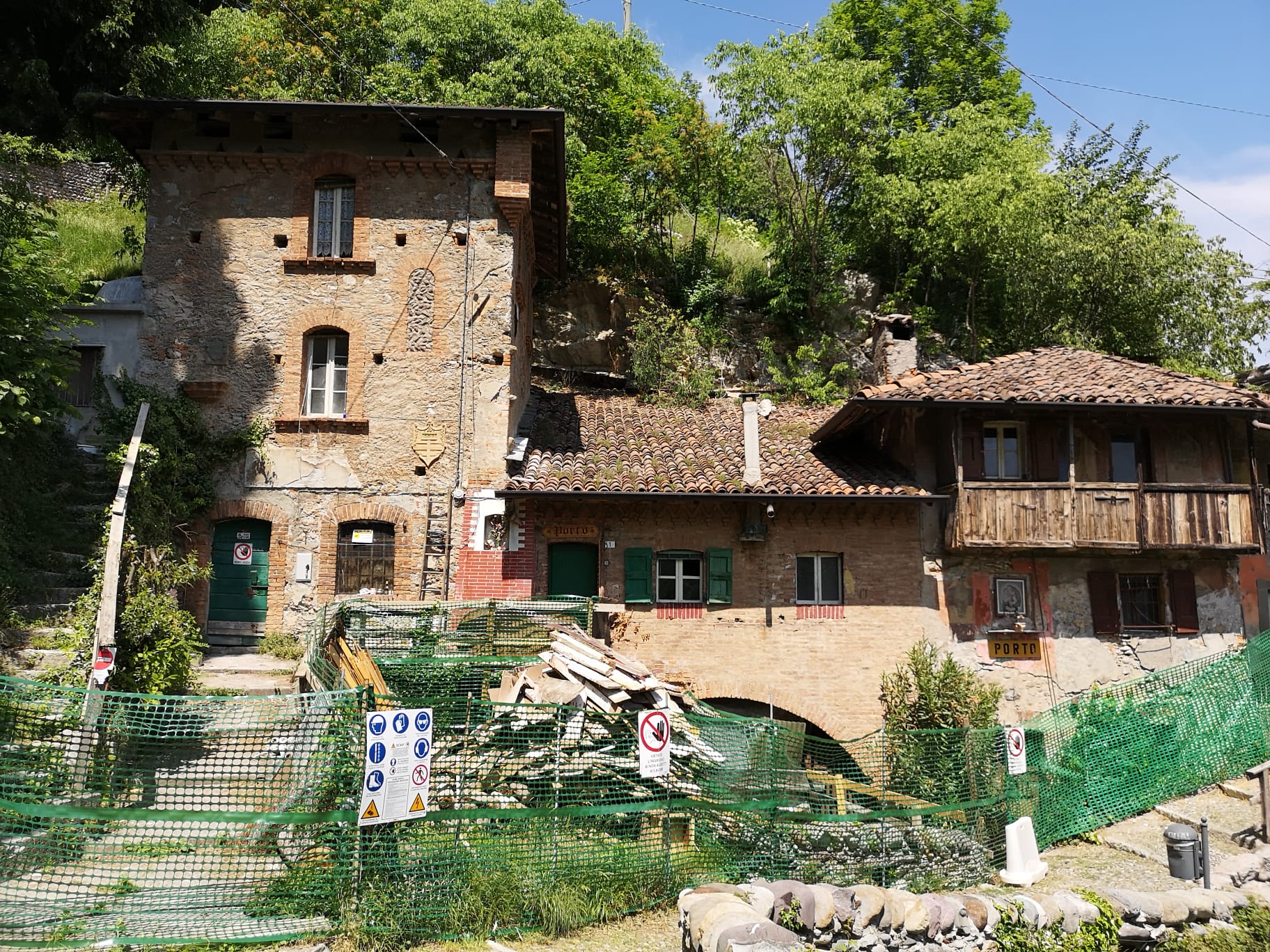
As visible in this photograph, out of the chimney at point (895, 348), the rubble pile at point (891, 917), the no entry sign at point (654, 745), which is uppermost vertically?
the chimney at point (895, 348)

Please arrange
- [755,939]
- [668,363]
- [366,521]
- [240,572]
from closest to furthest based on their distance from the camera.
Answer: [755,939], [240,572], [366,521], [668,363]

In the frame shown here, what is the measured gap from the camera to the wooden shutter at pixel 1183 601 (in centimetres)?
1631

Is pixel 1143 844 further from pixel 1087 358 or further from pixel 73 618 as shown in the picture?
pixel 73 618

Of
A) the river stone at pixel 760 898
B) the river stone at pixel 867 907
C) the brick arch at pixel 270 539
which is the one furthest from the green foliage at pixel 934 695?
the brick arch at pixel 270 539

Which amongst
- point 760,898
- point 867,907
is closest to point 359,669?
point 760,898

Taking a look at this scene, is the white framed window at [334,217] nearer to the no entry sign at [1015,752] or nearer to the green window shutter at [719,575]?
the green window shutter at [719,575]

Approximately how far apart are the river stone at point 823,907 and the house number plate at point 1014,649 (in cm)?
985

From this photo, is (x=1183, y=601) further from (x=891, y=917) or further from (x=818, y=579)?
(x=891, y=917)

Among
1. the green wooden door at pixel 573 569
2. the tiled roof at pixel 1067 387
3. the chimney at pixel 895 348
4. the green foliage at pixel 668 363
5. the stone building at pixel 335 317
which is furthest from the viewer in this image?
the green foliage at pixel 668 363

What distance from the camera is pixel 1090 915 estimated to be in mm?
8117

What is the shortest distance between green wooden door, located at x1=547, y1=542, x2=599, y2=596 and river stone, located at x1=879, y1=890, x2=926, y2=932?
28.5ft

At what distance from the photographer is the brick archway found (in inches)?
592

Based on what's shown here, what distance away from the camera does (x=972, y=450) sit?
15789mm

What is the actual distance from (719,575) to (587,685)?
5694mm
